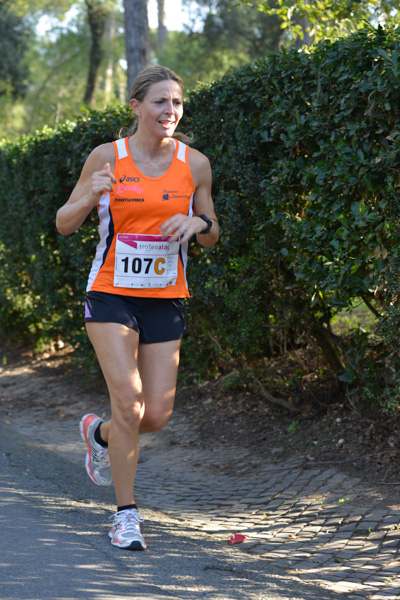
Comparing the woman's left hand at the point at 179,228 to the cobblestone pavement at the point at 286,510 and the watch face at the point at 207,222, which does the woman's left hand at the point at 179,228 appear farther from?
the cobblestone pavement at the point at 286,510

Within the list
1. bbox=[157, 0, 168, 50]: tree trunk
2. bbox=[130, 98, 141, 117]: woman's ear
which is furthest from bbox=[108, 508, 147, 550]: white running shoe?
bbox=[157, 0, 168, 50]: tree trunk

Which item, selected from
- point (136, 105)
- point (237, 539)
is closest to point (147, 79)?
point (136, 105)

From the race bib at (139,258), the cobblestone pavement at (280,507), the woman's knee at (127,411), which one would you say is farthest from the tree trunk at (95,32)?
the woman's knee at (127,411)

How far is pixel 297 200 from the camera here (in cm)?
549

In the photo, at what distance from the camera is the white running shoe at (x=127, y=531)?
391 centimetres

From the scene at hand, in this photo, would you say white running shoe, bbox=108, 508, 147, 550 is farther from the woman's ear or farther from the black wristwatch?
the woman's ear

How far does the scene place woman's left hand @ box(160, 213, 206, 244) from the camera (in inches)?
155

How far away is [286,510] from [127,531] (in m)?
1.24

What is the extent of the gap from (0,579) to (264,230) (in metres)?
3.29

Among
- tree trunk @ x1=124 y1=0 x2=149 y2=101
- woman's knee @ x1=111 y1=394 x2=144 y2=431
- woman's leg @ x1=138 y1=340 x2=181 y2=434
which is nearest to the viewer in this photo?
woman's knee @ x1=111 y1=394 x2=144 y2=431

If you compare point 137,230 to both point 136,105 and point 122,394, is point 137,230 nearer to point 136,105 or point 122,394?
point 136,105

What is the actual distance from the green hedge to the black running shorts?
47.1 inches

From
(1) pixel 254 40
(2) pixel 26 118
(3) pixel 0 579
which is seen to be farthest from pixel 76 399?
(2) pixel 26 118

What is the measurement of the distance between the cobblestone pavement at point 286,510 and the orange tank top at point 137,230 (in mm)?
1565
